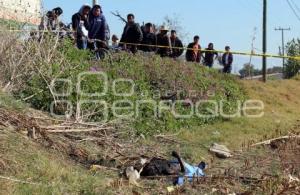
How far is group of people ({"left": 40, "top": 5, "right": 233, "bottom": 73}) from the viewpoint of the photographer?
1284 cm

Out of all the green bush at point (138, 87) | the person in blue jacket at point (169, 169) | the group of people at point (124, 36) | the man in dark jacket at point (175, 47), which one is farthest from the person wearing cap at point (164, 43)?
the person in blue jacket at point (169, 169)

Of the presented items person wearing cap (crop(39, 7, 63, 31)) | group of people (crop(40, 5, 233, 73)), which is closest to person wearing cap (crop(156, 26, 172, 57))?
group of people (crop(40, 5, 233, 73))

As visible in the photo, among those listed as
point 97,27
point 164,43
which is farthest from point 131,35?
point 164,43

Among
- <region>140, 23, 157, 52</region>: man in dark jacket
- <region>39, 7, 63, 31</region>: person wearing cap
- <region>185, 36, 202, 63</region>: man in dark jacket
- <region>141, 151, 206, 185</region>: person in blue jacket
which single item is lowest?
<region>141, 151, 206, 185</region>: person in blue jacket

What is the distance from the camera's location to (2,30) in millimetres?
9836

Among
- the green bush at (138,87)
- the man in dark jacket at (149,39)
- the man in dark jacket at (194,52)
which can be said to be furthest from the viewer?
the man in dark jacket at (194,52)

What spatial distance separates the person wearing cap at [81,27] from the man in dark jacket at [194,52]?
16.6 feet

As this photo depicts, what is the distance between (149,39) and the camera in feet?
52.6

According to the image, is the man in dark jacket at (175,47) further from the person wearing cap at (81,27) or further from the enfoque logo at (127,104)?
the person wearing cap at (81,27)

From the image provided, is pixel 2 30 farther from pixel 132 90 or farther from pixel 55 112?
pixel 132 90

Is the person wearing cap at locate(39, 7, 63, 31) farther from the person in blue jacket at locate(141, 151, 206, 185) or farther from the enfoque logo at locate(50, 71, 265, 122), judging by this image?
the person in blue jacket at locate(141, 151, 206, 185)

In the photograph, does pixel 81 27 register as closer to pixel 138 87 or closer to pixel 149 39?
pixel 138 87

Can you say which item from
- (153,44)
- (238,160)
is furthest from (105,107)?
(153,44)

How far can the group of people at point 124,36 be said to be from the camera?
1284 centimetres
